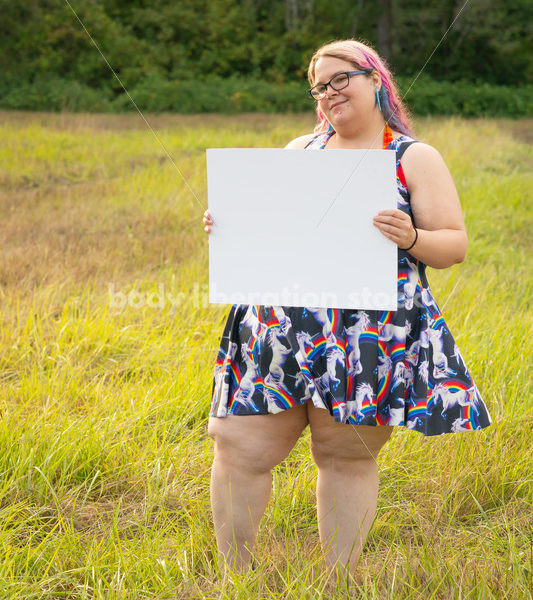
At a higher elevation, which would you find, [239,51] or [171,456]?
[171,456]

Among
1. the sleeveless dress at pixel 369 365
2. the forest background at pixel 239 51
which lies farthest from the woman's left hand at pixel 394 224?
the forest background at pixel 239 51

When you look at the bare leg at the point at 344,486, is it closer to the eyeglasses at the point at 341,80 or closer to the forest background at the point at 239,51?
the eyeglasses at the point at 341,80

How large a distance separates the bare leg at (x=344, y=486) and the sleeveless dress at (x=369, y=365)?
3.0 inches

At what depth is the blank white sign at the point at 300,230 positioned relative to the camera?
1479 millimetres

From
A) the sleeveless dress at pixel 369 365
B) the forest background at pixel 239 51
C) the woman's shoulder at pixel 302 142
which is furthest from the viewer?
the forest background at pixel 239 51

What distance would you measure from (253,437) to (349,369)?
0.91 feet

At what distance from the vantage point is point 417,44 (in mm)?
25688

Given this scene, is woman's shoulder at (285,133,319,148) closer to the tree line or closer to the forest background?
the forest background

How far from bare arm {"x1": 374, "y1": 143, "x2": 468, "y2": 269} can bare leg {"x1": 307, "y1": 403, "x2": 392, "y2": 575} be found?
0.43m

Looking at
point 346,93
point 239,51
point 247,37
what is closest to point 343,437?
point 346,93

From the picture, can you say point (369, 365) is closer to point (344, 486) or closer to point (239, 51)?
point (344, 486)

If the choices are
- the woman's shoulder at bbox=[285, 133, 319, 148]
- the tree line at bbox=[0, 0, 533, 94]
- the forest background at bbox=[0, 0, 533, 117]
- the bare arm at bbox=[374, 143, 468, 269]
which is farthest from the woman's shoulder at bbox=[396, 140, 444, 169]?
the tree line at bbox=[0, 0, 533, 94]

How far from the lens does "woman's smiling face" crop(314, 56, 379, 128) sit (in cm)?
161

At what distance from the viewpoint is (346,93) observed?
160 cm
